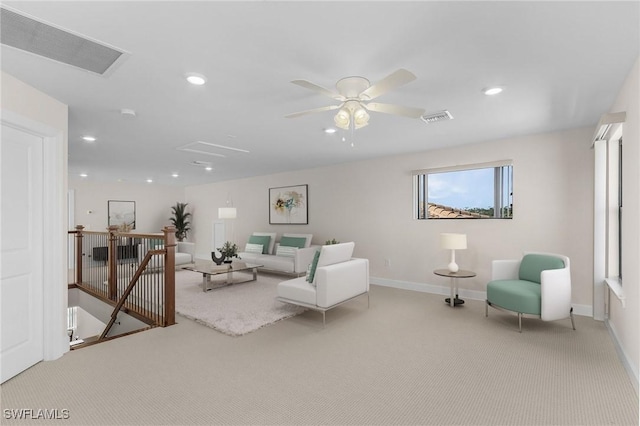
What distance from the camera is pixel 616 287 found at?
308cm

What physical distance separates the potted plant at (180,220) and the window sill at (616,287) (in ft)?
33.8

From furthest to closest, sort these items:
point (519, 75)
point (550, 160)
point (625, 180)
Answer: point (550, 160)
point (625, 180)
point (519, 75)

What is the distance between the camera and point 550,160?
426 centimetres

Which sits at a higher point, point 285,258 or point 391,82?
point 391,82

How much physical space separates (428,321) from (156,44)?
3.97 metres

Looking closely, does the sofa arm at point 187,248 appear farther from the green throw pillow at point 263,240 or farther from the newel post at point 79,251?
the newel post at point 79,251

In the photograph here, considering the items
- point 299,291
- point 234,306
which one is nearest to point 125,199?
point 234,306

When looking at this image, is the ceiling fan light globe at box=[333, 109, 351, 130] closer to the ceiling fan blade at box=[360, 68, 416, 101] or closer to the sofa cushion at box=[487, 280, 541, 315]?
the ceiling fan blade at box=[360, 68, 416, 101]

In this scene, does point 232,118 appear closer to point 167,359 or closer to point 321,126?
point 321,126

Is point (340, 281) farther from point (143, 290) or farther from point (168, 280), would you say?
point (143, 290)

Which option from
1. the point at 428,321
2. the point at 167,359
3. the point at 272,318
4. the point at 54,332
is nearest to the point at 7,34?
the point at 54,332

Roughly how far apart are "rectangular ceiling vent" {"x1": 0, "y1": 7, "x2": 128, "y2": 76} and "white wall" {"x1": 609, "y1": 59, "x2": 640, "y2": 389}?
12.9ft

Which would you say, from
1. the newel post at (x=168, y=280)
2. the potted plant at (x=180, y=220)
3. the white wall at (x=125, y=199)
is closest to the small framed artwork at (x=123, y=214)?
the white wall at (x=125, y=199)

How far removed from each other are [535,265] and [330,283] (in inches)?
103
